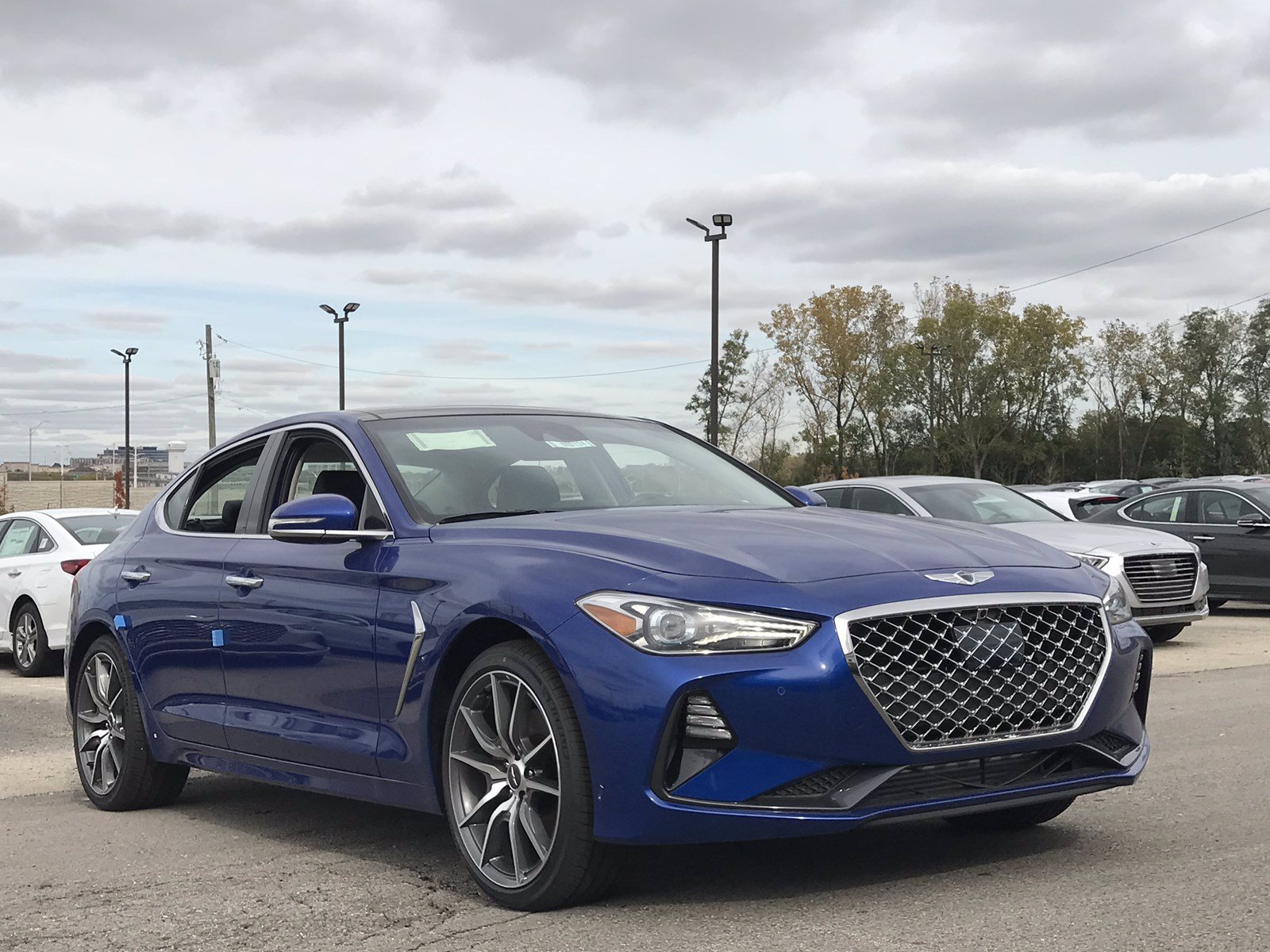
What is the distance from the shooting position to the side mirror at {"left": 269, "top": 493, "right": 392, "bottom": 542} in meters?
5.33

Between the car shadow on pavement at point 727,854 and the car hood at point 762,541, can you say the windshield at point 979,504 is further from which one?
the car hood at point 762,541

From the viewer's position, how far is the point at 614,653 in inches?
169

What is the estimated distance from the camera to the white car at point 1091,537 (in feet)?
44.2

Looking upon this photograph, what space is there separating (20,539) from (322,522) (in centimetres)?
1055

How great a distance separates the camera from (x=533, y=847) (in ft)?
15.0

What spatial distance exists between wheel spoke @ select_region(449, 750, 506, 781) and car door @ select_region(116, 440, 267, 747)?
1646mm

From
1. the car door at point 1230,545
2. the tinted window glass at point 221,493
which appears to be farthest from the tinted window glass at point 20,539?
the car door at point 1230,545

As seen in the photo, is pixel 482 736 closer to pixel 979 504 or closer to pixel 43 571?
pixel 43 571

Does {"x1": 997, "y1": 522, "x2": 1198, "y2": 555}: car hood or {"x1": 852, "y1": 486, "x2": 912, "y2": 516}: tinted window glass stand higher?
{"x1": 852, "y1": 486, "x2": 912, "y2": 516}: tinted window glass

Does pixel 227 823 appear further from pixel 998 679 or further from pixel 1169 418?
pixel 1169 418

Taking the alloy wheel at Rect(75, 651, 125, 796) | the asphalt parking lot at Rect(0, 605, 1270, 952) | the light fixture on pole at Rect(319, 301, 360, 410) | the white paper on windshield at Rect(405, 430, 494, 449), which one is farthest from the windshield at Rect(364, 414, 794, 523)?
the light fixture on pole at Rect(319, 301, 360, 410)

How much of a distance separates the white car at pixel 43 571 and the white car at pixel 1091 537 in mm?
6907

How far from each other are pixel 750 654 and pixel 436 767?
1.27 m

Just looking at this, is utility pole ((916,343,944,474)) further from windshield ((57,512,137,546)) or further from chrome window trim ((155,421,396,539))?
Result: chrome window trim ((155,421,396,539))
